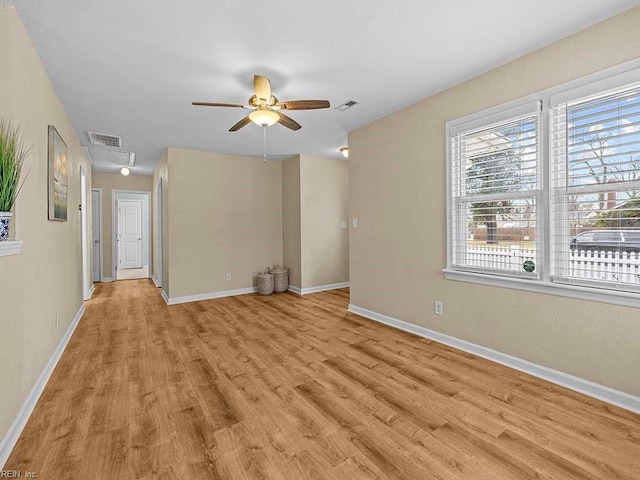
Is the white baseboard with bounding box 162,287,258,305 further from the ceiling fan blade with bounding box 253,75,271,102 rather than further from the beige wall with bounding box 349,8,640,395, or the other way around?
the ceiling fan blade with bounding box 253,75,271,102

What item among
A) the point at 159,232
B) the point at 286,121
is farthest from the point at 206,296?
the point at 286,121

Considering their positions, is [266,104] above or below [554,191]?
above

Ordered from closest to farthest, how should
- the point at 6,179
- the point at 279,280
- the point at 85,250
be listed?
the point at 6,179
the point at 85,250
the point at 279,280

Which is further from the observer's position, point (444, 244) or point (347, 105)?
point (347, 105)

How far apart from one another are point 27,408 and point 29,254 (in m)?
0.97

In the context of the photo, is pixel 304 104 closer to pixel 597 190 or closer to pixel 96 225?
pixel 597 190

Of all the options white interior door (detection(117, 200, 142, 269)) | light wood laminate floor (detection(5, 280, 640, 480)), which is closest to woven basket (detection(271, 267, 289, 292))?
light wood laminate floor (detection(5, 280, 640, 480))

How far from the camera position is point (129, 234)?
8711mm

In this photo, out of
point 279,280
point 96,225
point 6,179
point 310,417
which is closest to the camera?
point 6,179

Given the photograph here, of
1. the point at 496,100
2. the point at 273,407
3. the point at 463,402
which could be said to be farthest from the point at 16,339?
the point at 496,100

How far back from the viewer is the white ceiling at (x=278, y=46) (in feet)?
6.06

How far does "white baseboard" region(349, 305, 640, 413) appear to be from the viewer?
6.38 feet

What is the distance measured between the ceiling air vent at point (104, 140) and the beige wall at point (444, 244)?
3302 millimetres

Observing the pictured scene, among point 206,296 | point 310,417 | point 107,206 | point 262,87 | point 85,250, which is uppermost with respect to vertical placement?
point 262,87
